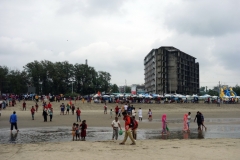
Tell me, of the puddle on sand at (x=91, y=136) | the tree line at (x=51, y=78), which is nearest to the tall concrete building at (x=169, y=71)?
the tree line at (x=51, y=78)

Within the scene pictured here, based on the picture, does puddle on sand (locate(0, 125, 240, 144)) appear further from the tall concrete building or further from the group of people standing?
the tall concrete building

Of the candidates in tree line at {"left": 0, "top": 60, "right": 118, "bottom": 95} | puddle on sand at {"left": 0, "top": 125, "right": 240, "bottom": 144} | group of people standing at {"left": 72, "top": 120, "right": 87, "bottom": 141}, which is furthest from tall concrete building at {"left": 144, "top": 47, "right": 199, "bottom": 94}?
group of people standing at {"left": 72, "top": 120, "right": 87, "bottom": 141}

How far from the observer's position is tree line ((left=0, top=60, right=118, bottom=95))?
7919cm

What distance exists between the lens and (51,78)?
83938 mm

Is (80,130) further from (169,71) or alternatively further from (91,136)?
(169,71)

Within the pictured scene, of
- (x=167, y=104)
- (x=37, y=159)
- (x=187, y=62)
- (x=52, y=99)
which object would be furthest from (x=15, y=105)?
(x=187, y=62)

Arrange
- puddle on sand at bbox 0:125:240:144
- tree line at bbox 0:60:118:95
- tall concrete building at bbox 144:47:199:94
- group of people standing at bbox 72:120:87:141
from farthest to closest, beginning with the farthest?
1. tall concrete building at bbox 144:47:199:94
2. tree line at bbox 0:60:118:95
3. puddle on sand at bbox 0:125:240:144
4. group of people standing at bbox 72:120:87:141

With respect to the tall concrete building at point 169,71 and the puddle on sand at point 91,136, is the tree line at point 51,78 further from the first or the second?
the puddle on sand at point 91,136

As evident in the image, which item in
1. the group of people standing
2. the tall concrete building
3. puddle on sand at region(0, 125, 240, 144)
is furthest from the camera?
the tall concrete building

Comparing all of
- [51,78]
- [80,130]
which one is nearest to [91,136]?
[80,130]

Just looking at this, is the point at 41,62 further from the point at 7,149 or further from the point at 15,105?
the point at 7,149

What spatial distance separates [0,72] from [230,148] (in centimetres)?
7158

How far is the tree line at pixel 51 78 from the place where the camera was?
260 ft

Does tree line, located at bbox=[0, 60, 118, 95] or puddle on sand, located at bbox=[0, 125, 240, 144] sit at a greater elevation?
tree line, located at bbox=[0, 60, 118, 95]
